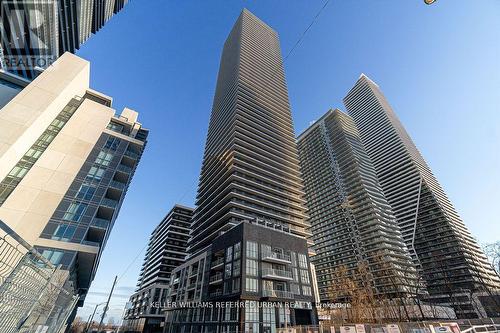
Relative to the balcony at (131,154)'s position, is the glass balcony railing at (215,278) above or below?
below

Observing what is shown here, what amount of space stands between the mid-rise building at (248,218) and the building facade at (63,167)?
21.8 metres

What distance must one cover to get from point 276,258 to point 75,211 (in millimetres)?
32465

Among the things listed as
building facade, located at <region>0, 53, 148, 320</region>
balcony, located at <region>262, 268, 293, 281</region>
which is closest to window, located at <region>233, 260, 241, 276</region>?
balcony, located at <region>262, 268, 293, 281</region>

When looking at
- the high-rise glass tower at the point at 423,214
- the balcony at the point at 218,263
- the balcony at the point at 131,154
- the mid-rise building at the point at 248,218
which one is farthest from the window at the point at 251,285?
the high-rise glass tower at the point at 423,214

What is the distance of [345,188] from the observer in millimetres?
107812

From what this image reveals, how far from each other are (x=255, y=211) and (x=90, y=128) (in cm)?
3932

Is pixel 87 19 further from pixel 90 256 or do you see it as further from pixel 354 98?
pixel 354 98

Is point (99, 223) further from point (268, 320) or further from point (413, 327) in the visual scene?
point (413, 327)

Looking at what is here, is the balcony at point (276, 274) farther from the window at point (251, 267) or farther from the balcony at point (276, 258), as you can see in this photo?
the window at point (251, 267)

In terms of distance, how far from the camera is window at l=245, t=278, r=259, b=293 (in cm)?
3635

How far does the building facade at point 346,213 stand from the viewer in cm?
8425

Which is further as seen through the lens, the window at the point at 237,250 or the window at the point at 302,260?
the window at the point at 302,260

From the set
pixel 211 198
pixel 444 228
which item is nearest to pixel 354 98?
pixel 444 228

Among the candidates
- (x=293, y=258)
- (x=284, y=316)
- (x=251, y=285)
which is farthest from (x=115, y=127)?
(x=284, y=316)
